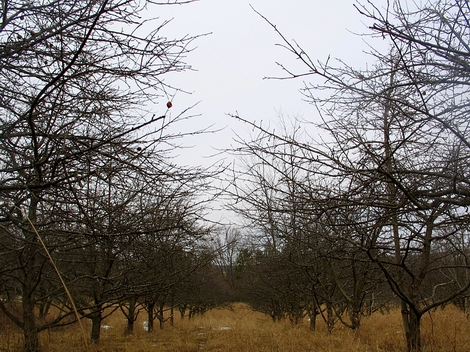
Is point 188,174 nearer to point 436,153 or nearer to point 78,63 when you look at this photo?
point 78,63

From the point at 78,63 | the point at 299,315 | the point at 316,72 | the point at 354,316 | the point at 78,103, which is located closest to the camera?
the point at 316,72

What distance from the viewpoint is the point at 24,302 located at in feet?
20.3

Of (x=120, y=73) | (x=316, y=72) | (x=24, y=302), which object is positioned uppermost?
(x=120, y=73)

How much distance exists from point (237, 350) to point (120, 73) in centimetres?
750

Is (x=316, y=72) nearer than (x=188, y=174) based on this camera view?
Yes

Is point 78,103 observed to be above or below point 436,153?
above

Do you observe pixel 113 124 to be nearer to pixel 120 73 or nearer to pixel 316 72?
pixel 120 73

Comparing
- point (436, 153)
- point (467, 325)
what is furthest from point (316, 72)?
point (467, 325)

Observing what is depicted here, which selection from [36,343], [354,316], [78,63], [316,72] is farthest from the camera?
[354,316]

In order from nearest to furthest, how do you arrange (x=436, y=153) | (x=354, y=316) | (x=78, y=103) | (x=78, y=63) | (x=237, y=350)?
(x=78, y=63) → (x=78, y=103) → (x=436, y=153) → (x=354, y=316) → (x=237, y=350)

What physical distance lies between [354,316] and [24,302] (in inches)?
231

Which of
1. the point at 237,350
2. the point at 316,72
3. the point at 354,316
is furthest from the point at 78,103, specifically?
the point at 237,350

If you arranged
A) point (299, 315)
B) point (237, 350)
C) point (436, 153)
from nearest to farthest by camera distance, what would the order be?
point (436, 153)
point (237, 350)
point (299, 315)

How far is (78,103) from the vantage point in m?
3.30
